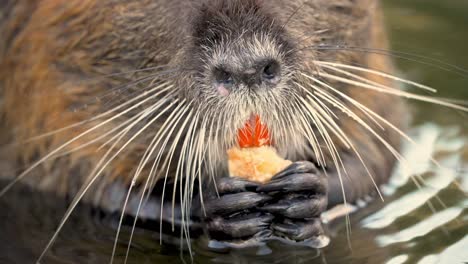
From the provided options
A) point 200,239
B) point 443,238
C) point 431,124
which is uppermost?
point 431,124

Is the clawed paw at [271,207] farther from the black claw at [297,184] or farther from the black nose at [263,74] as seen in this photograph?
the black nose at [263,74]

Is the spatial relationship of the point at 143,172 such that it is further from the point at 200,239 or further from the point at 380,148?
the point at 380,148

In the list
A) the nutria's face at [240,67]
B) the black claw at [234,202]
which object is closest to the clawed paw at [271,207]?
the black claw at [234,202]

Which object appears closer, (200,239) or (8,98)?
(200,239)

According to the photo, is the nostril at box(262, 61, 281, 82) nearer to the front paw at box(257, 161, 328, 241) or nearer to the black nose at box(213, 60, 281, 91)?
the black nose at box(213, 60, 281, 91)

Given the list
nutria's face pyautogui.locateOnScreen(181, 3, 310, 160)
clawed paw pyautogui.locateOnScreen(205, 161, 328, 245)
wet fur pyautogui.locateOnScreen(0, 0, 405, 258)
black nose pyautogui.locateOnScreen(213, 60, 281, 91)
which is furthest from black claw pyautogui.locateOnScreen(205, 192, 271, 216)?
black nose pyautogui.locateOnScreen(213, 60, 281, 91)

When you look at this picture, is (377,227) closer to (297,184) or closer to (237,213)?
(297,184)

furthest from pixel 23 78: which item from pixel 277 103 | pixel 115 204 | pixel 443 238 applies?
pixel 443 238
